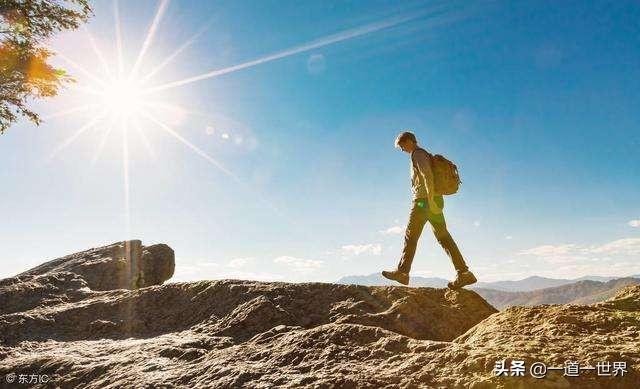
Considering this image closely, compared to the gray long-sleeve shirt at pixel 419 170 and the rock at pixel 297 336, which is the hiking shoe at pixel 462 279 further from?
the gray long-sleeve shirt at pixel 419 170

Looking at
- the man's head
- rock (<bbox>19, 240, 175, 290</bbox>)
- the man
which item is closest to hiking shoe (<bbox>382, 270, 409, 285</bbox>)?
the man

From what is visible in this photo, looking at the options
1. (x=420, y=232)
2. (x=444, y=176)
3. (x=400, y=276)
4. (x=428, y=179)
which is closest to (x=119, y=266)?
(x=400, y=276)

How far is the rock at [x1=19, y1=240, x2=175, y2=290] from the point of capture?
32.6ft

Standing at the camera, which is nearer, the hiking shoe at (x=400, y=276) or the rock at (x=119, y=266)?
the hiking shoe at (x=400, y=276)

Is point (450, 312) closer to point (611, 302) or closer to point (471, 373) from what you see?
point (611, 302)

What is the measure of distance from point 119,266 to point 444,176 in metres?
Result: 7.93

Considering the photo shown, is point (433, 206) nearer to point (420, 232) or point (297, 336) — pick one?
point (420, 232)

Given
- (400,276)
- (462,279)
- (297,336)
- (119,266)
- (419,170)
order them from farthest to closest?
(119,266)
(400,276)
(419,170)
(462,279)
(297,336)

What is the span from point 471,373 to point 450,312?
2555 mm

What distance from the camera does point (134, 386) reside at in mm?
4559

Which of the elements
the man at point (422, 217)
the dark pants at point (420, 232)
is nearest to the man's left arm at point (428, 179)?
the man at point (422, 217)

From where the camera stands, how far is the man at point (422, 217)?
6609 millimetres

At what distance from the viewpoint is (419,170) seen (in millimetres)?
6742

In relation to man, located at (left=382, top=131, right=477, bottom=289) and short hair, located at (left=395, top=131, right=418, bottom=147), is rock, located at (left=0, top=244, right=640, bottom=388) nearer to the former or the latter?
man, located at (left=382, top=131, right=477, bottom=289)
